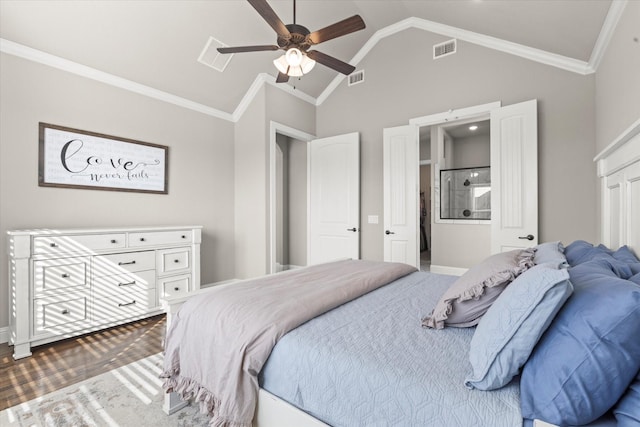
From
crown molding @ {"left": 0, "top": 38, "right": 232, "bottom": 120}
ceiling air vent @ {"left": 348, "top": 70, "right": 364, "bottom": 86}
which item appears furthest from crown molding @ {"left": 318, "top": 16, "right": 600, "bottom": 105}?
crown molding @ {"left": 0, "top": 38, "right": 232, "bottom": 120}

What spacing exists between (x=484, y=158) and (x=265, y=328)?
6.31 metres

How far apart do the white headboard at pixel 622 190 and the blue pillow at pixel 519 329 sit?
1.20m

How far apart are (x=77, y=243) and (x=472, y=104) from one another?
4253 millimetres

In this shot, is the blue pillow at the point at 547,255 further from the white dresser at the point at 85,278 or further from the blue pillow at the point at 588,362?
the white dresser at the point at 85,278

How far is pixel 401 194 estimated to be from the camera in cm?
392

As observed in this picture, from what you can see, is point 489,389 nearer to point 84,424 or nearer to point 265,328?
point 265,328

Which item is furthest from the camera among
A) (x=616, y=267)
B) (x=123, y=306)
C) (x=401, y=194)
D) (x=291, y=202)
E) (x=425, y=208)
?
(x=425, y=208)

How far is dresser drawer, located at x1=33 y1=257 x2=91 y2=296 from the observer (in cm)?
246

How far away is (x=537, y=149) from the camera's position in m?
3.11

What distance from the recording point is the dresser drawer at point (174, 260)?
10.6ft

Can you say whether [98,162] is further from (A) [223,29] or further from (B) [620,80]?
(B) [620,80]

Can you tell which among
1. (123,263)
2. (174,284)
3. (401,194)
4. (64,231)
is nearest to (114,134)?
(64,231)

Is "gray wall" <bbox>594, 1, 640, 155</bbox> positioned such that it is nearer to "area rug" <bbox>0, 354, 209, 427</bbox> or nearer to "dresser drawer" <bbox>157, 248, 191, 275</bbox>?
"area rug" <bbox>0, 354, 209, 427</bbox>

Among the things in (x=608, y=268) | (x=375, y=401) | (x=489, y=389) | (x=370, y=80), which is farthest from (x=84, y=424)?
(x=370, y=80)
